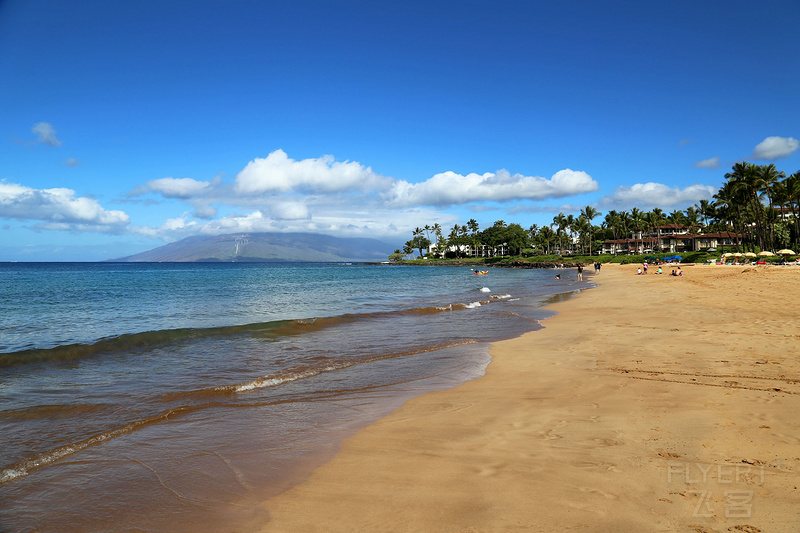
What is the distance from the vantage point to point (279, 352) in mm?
13234

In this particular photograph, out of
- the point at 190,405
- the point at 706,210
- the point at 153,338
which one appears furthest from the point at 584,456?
the point at 706,210

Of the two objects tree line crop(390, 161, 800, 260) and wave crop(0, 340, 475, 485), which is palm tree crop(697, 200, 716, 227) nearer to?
tree line crop(390, 161, 800, 260)

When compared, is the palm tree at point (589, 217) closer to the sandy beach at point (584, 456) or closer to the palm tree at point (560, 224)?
the palm tree at point (560, 224)

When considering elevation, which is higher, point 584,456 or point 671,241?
point 671,241

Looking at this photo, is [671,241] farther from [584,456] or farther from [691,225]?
[584,456]

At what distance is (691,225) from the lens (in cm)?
12681

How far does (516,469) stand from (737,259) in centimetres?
7816

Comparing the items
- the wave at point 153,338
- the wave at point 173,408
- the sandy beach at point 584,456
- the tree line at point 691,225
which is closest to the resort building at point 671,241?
the tree line at point 691,225

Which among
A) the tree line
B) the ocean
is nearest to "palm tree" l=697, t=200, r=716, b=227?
the tree line

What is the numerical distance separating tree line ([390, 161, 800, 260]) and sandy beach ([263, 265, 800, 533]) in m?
71.8

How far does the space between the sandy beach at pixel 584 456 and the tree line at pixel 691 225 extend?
236 ft

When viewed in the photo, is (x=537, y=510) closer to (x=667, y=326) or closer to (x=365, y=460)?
(x=365, y=460)

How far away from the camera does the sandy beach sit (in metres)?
3.93

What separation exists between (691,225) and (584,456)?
5860 inches
